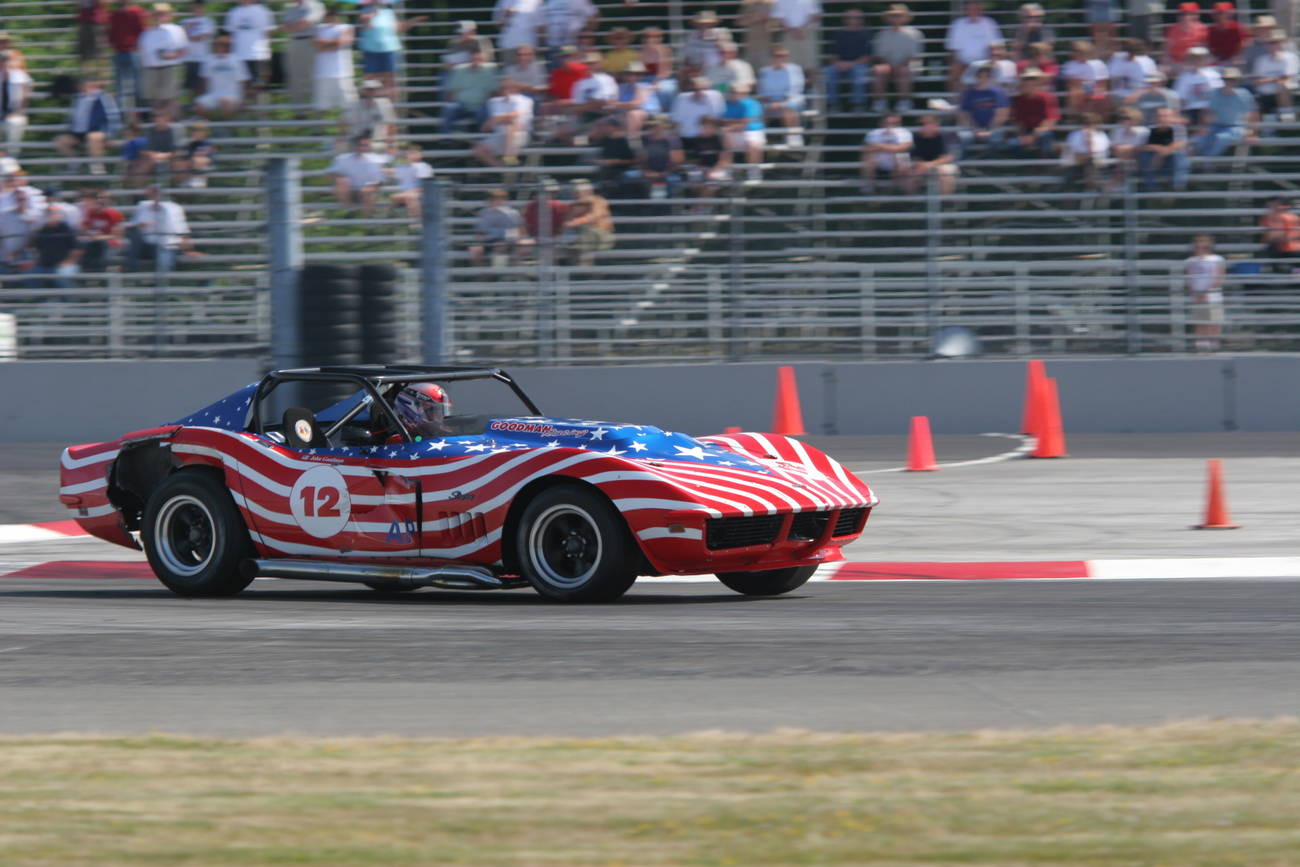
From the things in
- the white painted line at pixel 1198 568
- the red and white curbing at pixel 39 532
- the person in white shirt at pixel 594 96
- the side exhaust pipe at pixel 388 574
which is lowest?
the red and white curbing at pixel 39 532

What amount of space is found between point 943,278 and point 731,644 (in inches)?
464

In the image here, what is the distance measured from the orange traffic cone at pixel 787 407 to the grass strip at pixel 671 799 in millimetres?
12633

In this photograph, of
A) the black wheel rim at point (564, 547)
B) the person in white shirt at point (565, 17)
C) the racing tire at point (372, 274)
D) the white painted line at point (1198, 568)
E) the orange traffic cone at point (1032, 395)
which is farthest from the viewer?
the person in white shirt at point (565, 17)

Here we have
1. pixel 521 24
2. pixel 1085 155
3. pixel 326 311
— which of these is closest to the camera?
pixel 326 311

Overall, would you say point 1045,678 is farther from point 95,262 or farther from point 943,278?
point 95,262

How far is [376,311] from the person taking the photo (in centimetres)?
1498

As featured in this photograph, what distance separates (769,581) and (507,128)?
11.2 m

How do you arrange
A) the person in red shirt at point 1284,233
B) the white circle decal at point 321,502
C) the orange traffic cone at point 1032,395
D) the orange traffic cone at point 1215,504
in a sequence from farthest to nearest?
the person in red shirt at point 1284,233 < the orange traffic cone at point 1032,395 < the orange traffic cone at point 1215,504 < the white circle decal at point 321,502

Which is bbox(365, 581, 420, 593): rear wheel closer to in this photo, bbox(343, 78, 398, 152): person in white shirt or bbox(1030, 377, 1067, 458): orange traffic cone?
bbox(1030, 377, 1067, 458): orange traffic cone

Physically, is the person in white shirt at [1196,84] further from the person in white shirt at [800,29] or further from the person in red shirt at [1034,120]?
the person in white shirt at [800,29]

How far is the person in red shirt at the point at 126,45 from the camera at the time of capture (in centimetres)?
2102

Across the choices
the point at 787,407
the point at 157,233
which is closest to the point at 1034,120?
the point at 787,407

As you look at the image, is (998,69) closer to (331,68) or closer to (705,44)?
(705,44)

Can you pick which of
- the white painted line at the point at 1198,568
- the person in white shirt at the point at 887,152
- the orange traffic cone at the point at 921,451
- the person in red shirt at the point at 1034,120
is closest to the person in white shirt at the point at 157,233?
the person in white shirt at the point at 887,152
